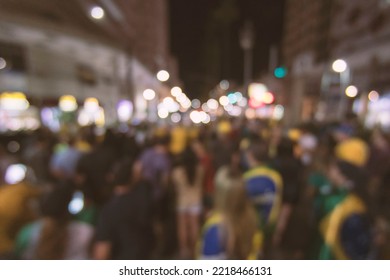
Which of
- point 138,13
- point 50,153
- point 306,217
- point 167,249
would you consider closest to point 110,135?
point 50,153

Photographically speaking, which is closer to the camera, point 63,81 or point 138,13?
point 63,81

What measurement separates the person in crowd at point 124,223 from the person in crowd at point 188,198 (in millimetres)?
1414

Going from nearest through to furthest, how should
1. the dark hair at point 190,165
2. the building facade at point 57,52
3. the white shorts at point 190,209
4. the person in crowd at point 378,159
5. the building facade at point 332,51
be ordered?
1. the dark hair at point 190,165
2. the white shorts at point 190,209
3. the person in crowd at point 378,159
4. the building facade at point 57,52
5. the building facade at point 332,51

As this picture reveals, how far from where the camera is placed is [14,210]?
2930 millimetres

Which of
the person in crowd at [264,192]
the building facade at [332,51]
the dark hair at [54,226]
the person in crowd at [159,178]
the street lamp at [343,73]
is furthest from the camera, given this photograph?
the building facade at [332,51]

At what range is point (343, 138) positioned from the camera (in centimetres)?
512

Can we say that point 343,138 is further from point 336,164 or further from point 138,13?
point 138,13

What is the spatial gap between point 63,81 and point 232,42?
36921 mm

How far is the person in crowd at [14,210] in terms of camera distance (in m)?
2.80

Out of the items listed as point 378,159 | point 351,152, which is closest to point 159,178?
point 351,152

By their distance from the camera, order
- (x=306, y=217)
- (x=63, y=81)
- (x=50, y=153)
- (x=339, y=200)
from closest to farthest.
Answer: (x=339, y=200), (x=306, y=217), (x=50, y=153), (x=63, y=81)

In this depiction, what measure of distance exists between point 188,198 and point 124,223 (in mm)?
1853

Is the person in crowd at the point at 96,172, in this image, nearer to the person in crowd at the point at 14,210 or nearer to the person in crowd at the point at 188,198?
the person in crowd at the point at 188,198

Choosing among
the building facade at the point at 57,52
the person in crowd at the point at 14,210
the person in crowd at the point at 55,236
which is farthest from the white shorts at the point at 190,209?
the building facade at the point at 57,52
